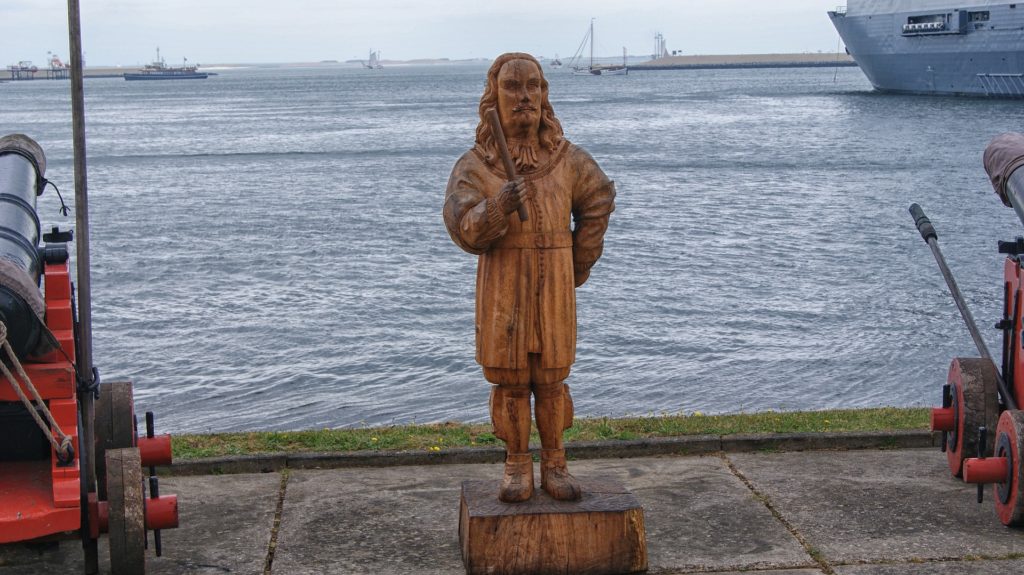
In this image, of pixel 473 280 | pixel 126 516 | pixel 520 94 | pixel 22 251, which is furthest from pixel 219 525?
pixel 473 280

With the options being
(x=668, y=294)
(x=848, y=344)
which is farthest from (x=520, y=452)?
(x=668, y=294)

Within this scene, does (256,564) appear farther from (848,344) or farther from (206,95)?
(206,95)

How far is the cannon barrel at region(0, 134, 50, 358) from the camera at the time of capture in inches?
211

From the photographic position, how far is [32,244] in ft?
20.0

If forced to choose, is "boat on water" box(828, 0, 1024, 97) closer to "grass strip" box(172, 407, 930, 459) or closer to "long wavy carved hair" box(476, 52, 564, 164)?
"grass strip" box(172, 407, 930, 459)

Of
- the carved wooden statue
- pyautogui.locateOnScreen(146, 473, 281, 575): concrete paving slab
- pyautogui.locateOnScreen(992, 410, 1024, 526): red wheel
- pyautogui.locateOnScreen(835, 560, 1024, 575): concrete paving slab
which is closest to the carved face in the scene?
the carved wooden statue

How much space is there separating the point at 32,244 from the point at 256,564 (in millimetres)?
1839

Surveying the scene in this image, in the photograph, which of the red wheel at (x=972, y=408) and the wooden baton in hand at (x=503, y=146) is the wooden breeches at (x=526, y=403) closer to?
the wooden baton in hand at (x=503, y=146)

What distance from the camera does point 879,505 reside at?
6555mm

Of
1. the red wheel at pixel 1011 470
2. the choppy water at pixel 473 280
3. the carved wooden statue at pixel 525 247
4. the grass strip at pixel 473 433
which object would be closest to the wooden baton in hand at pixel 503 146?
the carved wooden statue at pixel 525 247

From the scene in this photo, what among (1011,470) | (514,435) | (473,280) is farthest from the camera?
(473,280)

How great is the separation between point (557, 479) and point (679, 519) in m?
0.86

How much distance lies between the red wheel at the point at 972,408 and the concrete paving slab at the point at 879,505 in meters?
0.18

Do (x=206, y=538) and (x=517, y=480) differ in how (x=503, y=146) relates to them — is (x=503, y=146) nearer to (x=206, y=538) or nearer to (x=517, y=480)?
(x=517, y=480)
